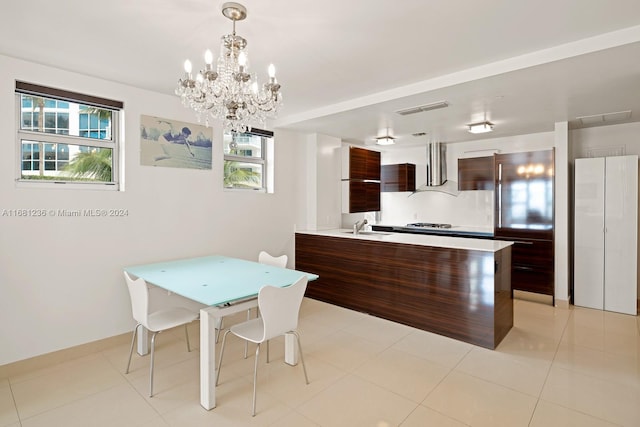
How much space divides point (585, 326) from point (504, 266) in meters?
1.33

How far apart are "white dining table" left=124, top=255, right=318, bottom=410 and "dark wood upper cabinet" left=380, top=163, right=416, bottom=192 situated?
12.7 ft

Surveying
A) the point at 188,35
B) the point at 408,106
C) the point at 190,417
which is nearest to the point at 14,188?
the point at 188,35

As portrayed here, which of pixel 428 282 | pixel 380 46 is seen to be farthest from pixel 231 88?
pixel 428 282

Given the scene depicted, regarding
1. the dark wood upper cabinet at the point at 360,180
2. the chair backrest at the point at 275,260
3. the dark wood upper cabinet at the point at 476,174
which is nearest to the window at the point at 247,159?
the chair backrest at the point at 275,260

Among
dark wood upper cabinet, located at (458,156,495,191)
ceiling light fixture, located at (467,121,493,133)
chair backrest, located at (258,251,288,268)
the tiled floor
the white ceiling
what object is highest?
the white ceiling

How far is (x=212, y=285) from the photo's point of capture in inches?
102

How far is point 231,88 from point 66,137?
1.98 m

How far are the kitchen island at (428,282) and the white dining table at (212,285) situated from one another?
1.36m

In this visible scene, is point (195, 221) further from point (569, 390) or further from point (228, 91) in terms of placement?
point (569, 390)

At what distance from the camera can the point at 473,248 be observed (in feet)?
10.6

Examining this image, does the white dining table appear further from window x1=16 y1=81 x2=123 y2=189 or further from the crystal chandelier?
the crystal chandelier

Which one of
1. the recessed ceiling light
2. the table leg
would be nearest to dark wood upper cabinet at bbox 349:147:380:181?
the recessed ceiling light

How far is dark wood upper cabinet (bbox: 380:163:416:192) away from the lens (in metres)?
6.30

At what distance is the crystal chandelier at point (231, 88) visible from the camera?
2.02 meters
